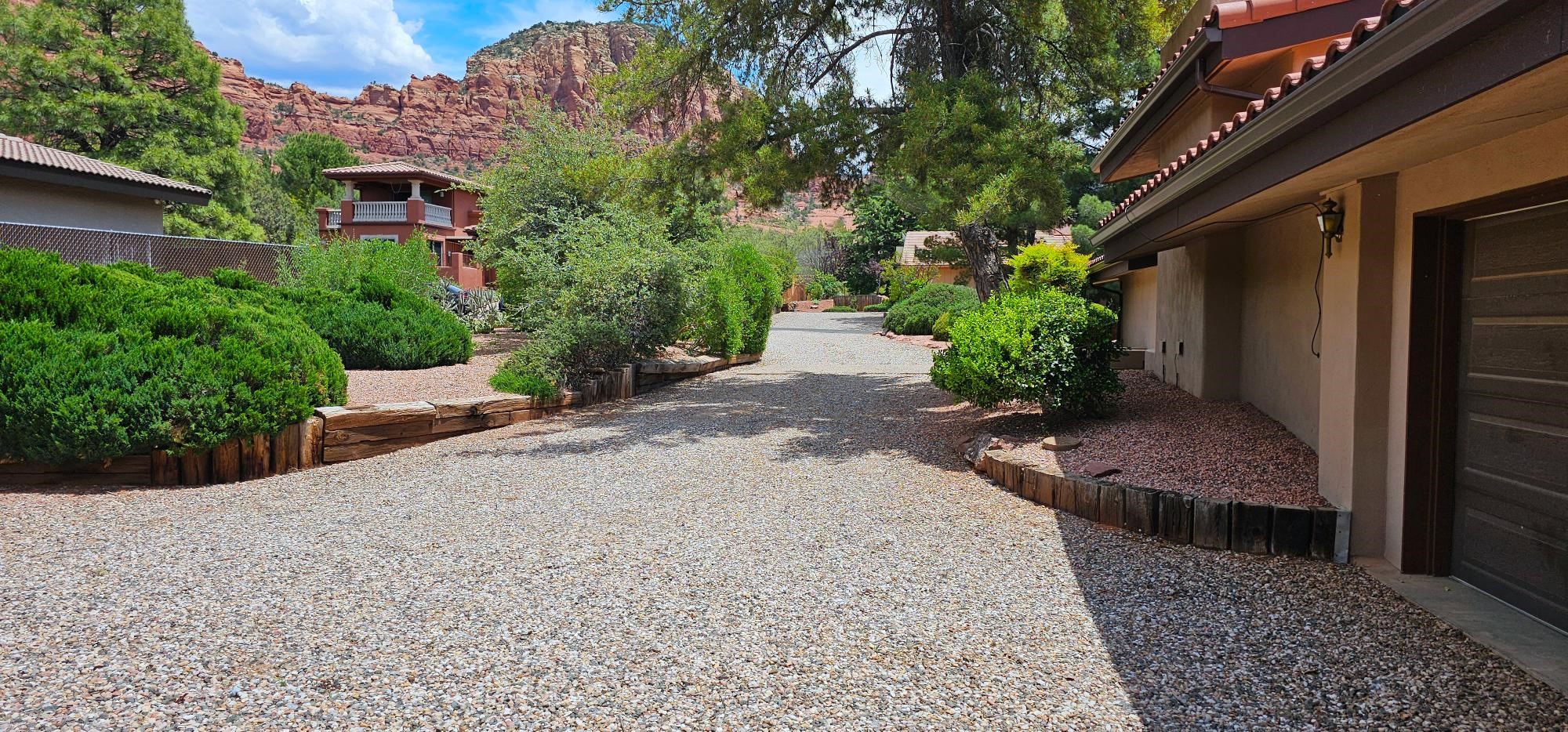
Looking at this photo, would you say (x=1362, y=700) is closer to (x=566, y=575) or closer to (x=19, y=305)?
(x=566, y=575)

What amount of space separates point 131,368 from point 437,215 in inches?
1475

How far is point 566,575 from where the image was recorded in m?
4.37

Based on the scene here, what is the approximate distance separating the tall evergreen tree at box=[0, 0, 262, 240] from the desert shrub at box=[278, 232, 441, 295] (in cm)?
1635

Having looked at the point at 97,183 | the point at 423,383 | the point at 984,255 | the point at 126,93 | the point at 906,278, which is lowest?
the point at 423,383

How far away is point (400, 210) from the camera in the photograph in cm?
3944

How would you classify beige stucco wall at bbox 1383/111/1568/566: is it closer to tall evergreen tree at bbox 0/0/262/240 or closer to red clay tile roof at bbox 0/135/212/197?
red clay tile roof at bbox 0/135/212/197

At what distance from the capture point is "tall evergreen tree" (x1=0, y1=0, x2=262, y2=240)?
1053 inches

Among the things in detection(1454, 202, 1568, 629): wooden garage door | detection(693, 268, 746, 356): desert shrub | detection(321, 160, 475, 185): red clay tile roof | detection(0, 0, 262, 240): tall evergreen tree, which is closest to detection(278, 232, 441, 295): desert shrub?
detection(693, 268, 746, 356): desert shrub

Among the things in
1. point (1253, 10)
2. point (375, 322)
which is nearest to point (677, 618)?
point (1253, 10)

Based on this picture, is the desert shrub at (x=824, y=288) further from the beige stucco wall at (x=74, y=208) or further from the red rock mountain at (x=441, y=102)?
the red rock mountain at (x=441, y=102)

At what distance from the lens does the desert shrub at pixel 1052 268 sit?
54.1ft

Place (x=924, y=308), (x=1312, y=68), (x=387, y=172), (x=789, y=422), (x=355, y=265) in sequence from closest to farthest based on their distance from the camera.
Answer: (x=1312, y=68), (x=789, y=422), (x=355, y=265), (x=924, y=308), (x=387, y=172)

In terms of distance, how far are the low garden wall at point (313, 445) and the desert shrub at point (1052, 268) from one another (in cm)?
1016

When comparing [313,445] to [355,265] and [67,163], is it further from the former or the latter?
[67,163]
